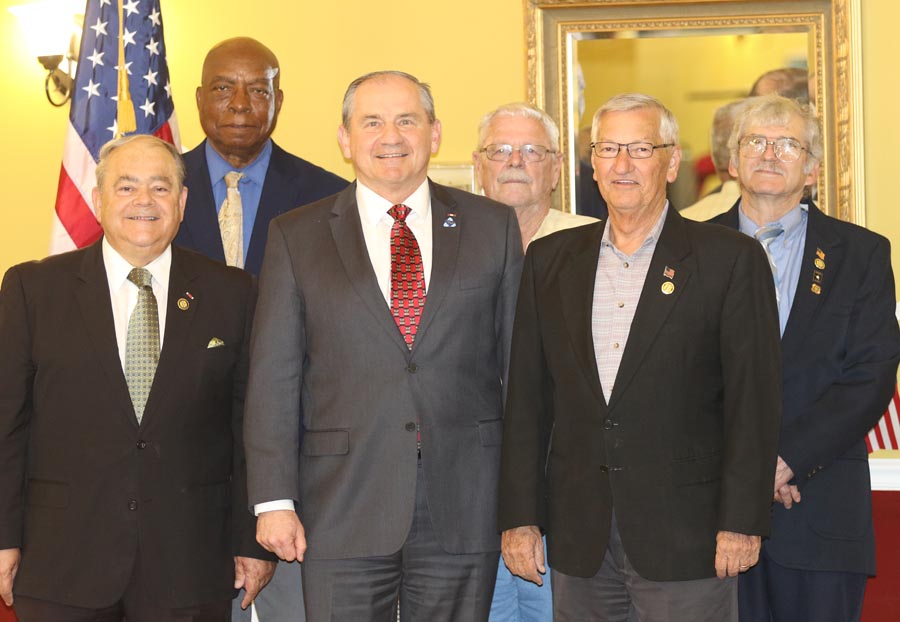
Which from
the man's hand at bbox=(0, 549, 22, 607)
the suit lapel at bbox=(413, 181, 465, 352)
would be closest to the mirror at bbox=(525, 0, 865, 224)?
the suit lapel at bbox=(413, 181, 465, 352)

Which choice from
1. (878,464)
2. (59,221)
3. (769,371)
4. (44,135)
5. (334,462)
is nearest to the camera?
(769,371)

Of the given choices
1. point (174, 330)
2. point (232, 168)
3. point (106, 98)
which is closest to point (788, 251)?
point (174, 330)

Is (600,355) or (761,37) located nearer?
(600,355)

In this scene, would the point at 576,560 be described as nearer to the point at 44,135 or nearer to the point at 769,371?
the point at 769,371

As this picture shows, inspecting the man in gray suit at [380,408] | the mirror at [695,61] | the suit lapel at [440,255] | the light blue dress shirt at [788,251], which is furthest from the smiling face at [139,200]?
the mirror at [695,61]

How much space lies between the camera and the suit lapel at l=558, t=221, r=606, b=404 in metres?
2.68

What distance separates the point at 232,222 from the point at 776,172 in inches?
70.5

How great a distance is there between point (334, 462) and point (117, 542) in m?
0.58

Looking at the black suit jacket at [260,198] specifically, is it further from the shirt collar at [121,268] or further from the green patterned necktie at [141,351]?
the green patterned necktie at [141,351]

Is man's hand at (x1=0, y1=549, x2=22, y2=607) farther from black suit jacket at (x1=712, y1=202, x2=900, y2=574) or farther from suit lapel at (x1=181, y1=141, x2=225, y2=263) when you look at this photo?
black suit jacket at (x1=712, y1=202, x2=900, y2=574)

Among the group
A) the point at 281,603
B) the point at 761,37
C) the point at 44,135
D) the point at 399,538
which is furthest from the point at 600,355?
the point at 44,135

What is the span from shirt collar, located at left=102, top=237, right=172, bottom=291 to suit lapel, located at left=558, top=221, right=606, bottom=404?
1.06m

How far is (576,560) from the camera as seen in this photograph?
2.68 m

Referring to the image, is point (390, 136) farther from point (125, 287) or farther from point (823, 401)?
point (823, 401)
